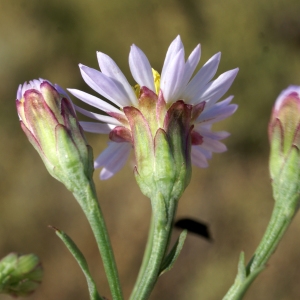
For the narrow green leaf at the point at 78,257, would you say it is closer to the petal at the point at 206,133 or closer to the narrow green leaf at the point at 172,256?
the narrow green leaf at the point at 172,256

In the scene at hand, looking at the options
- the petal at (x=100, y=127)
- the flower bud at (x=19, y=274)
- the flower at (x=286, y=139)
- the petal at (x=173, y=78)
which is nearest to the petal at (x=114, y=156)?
the petal at (x=100, y=127)

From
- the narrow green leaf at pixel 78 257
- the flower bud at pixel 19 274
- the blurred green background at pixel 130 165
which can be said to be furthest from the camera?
the blurred green background at pixel 130 165

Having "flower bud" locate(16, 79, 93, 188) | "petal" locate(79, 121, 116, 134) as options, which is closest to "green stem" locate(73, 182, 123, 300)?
"flower bud" locate(16, 79, 93, 188)

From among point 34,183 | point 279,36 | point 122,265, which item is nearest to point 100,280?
point 122,265

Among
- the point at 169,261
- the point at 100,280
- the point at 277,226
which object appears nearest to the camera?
the point at 169,261

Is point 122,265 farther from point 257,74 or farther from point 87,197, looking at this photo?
point 87,197

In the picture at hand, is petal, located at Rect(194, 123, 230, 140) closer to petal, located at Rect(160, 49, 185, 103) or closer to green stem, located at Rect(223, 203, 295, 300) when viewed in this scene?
petal, located at Rect(160, 49, 185, 103)
